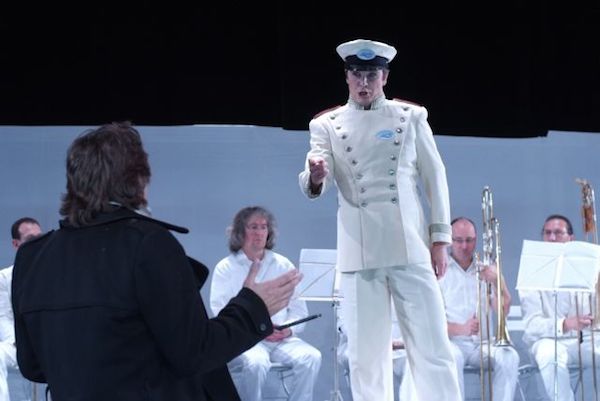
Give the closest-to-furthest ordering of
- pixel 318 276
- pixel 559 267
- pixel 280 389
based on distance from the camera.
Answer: pixel 559 267
pixel 318 276
pixel 280 389

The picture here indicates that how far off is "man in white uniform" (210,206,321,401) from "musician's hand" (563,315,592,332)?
154 centimetres

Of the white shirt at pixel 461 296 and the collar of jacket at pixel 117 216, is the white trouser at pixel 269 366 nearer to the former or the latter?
the white shirt at pixel 461 296

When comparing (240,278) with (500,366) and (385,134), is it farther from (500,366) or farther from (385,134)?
(385,134)

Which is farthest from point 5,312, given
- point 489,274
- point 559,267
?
point 559,267

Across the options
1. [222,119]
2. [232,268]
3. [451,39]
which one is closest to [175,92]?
[222,119]

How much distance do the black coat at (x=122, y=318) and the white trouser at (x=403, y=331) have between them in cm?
187

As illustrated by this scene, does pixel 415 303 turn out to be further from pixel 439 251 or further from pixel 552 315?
pixel 552 315

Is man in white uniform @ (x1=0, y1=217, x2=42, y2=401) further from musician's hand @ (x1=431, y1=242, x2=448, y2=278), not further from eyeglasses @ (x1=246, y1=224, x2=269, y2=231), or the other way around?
musician's hand @ (x1=431, y1=242, x2=448, y2=278)

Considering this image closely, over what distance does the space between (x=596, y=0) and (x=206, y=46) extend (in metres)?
2.54

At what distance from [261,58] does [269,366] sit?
1.95m

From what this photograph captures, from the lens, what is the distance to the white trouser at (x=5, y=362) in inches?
233

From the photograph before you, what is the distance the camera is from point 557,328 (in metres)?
6.23

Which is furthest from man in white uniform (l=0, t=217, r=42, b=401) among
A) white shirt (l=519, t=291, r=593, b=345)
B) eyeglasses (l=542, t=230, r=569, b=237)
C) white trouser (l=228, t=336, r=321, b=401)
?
eyeglasses (l=542, t=230, r=569, b=237)

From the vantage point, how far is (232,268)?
22.1 ft
